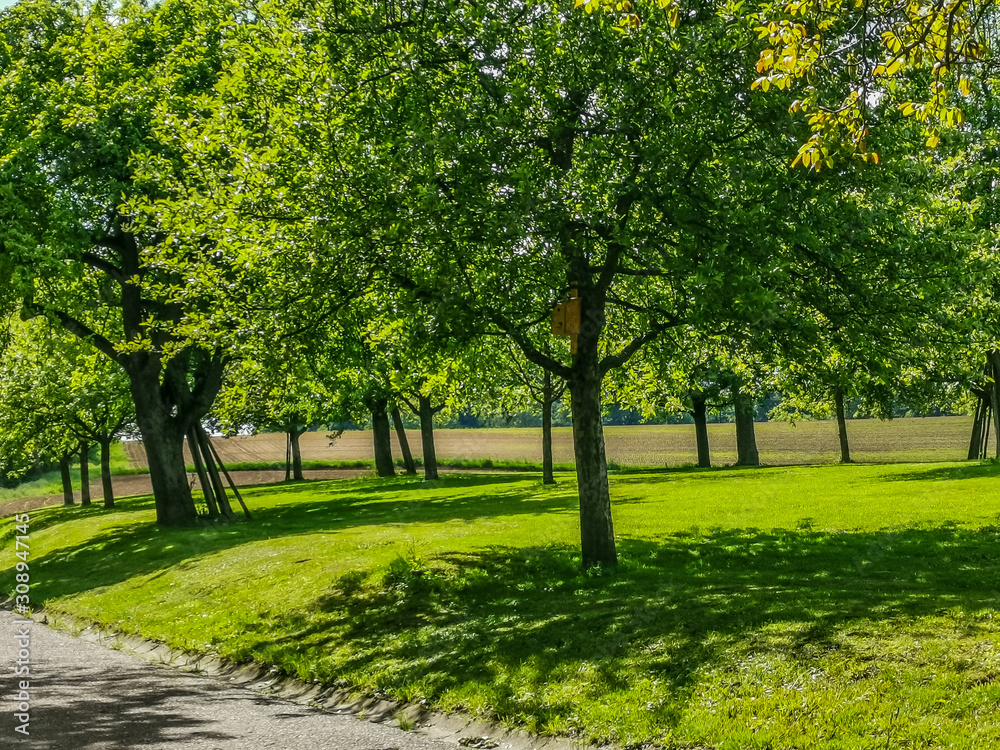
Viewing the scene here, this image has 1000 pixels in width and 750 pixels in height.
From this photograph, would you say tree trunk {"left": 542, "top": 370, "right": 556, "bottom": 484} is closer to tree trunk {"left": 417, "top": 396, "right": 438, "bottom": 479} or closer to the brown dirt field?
tree trunk {"left": 417, "top": 396, "right": 438, "bottom": 479}

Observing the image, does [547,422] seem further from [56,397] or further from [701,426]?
[701,426]

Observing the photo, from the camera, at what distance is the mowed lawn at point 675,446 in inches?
2648

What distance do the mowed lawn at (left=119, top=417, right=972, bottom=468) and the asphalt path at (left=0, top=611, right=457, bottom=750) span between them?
5112 cm

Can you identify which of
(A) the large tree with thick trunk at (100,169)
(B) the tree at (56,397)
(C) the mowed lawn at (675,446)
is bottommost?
(C) the mowed lawn at (675,446)

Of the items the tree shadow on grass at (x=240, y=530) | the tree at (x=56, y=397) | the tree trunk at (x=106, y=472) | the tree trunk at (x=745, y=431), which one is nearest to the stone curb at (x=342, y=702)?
the tree shadow on grass at (x=240, y=530)

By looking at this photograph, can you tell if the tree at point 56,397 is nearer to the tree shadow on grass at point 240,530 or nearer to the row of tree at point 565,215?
the tree shadow on grass at point 240,530

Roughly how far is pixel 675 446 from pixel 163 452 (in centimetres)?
5680

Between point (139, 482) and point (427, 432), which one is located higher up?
point (427, 432)

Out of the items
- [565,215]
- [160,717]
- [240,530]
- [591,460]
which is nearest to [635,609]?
[591,460]

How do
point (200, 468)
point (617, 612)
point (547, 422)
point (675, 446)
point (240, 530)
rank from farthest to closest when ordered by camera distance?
1. point (675, 446)
2. point (547, 422)
3. point (200, 468)
4. point (240, 530)
5. point (617, 612)

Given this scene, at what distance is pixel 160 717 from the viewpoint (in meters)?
10.5

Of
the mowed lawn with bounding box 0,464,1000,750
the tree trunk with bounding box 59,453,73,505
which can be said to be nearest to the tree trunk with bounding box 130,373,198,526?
the mowed lawn with bounding box 0,464,1000,750

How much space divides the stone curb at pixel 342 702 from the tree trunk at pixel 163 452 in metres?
13.7

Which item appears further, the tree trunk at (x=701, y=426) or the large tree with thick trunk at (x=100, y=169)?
the tree trunk at (x=701, y=426)
